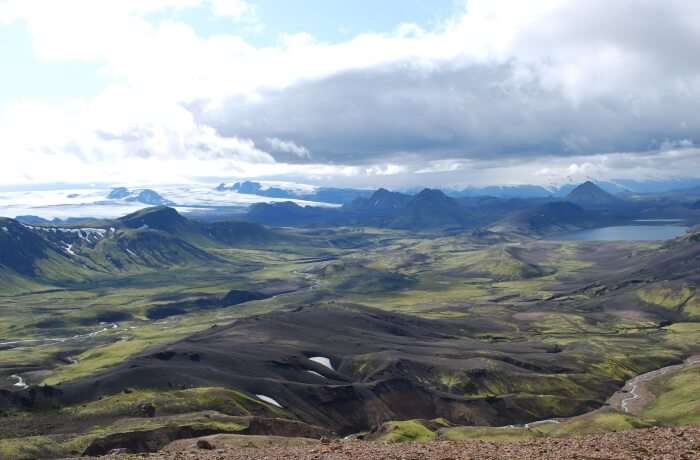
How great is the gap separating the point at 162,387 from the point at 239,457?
109m

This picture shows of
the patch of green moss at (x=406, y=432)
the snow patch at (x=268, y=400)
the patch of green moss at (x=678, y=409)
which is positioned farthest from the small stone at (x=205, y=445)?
the patch of green moss at (x=678, y=409)

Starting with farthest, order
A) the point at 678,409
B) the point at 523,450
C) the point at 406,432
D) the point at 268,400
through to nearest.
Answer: the point at 678,409 < the point at 268,400 < the point at 406,432 < the point at 523,450

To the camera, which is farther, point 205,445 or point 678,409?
point 678,409

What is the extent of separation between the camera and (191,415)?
127 meters

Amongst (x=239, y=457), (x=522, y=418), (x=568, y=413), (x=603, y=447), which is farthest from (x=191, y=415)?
(x=568, y=413)

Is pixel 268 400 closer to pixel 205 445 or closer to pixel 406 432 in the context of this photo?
pixel 406 432

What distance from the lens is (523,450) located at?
2249 inches

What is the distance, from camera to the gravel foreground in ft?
174

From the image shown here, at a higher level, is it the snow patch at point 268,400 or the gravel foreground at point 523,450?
the gravel foreground at point 523,450

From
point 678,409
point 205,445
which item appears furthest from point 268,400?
point 678,409

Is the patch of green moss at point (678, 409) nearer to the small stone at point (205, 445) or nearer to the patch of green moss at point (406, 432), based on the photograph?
the patch of green moss at point (406, 432)

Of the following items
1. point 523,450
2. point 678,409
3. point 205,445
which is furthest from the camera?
point 678,409

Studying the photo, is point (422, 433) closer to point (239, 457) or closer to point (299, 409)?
point (299, 409)

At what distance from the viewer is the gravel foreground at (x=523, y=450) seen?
5291 centimetres
